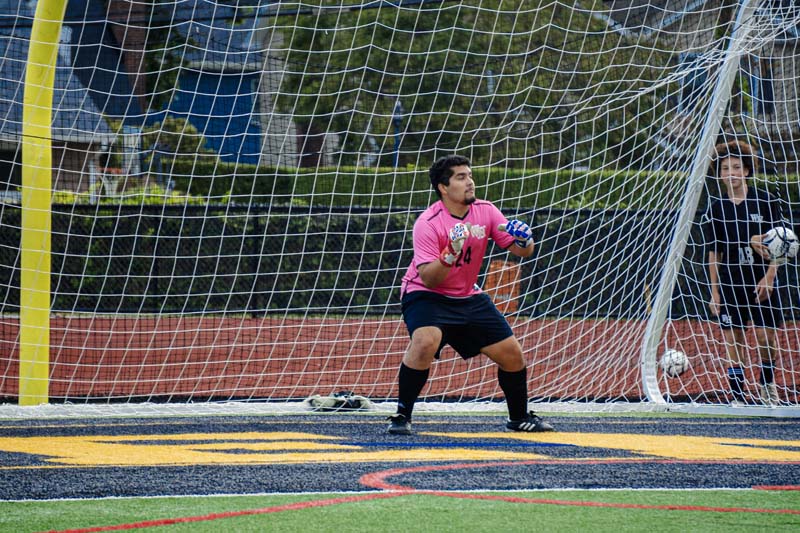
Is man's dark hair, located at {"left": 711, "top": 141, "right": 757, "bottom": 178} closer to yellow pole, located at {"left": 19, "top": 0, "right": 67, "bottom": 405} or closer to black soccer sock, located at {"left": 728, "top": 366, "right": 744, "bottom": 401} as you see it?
black soccer sock, located at {"left": 728, "top": 366, "right": 744, "bottom": 401}

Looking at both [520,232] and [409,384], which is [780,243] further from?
[409,384]

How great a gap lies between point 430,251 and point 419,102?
1027 centimetres

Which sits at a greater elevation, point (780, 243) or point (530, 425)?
point (780, 243)

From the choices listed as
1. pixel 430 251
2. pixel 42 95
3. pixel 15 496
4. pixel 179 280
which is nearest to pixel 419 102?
pixel 179 280

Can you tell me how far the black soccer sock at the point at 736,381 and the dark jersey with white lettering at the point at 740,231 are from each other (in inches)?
25.9

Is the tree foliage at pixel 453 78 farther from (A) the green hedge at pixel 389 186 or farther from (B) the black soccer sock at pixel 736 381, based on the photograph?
(B) the black soccer sock at pixel 736 381

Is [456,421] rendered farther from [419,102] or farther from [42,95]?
[419,102]

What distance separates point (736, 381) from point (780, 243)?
42.7 inches

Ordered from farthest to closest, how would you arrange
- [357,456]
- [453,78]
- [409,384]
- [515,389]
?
1. [453,78]
2. [515,389]
3. [409,384]
4. [357,456]

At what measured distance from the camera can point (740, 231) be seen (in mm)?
8438

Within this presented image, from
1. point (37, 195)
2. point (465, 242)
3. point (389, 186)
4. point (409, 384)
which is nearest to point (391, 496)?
point (409, 384)

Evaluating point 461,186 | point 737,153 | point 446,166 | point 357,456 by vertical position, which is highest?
point 737,153

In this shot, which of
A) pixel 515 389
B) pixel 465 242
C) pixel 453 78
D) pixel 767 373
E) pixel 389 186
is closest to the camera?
pixel 465 242

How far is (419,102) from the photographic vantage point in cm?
1630
